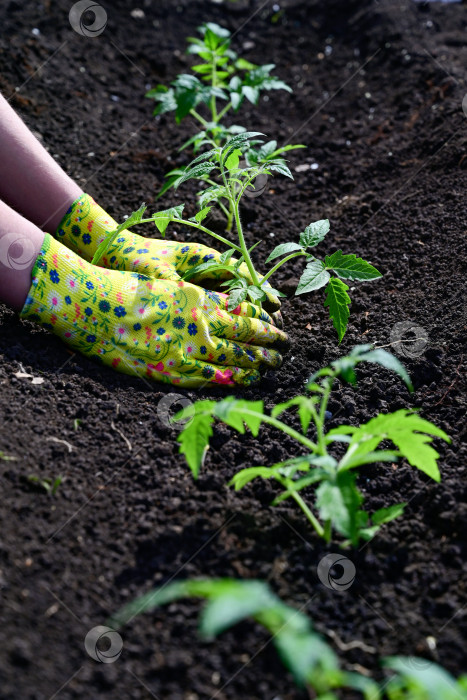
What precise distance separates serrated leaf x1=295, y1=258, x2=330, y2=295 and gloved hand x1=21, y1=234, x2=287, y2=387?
0.29 meters

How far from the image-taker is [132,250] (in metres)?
2.47

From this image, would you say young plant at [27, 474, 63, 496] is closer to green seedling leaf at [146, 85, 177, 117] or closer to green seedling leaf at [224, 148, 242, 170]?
green seedling leaf at [224, 148, 242, 170]

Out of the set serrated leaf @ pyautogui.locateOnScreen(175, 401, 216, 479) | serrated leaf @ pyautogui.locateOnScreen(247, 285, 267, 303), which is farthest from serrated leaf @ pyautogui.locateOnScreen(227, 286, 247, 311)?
serrated leaf @ pyautogui.locateOnScreen(175, 401, 216, 479)

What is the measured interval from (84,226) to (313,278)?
958mm

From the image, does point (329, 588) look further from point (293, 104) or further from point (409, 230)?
point (293, 104)

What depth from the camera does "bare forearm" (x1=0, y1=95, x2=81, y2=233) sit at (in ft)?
8.18

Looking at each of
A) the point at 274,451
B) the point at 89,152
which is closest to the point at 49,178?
the point at 89,152

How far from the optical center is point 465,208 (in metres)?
2.88

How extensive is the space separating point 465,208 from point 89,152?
191 centimetres

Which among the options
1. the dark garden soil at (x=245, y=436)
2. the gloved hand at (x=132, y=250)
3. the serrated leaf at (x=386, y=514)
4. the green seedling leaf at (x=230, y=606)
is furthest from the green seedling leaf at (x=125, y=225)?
the green seedling leaf at (x=230, y=606)

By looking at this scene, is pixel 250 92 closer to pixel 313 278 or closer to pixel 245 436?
pixel 313 278

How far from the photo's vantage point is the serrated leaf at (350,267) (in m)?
2.07

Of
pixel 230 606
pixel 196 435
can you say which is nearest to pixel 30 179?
pixel 196 435

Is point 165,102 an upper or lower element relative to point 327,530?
upper
